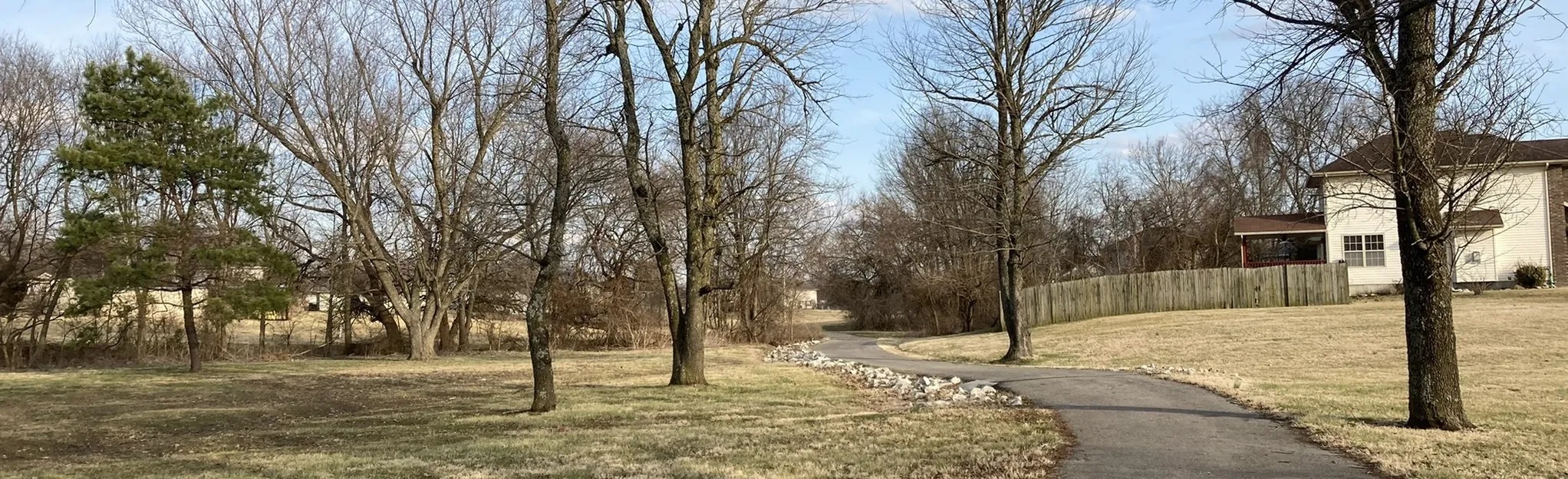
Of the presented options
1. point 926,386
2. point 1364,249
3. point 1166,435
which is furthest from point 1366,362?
point 1364,249

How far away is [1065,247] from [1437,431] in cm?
4344

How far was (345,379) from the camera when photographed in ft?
63.0

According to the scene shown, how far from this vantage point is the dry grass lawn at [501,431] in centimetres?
768

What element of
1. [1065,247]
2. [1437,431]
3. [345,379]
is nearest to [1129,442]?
[1437,431]

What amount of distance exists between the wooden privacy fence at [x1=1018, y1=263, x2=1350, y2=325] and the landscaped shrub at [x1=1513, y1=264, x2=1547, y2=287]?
519cm

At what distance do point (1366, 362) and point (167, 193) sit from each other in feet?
81.5

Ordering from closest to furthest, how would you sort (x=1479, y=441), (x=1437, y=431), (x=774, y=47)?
1. (x=1479, y=441)
2. (x=1437, y=431)
3. (x=774, y=47)

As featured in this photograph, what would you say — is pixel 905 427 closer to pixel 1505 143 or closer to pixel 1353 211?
pixel 1505 143

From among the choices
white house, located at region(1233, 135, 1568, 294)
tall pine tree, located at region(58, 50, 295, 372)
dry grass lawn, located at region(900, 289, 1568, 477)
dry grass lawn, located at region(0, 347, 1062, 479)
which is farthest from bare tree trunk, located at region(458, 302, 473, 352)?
→ white house, located at region(1233, 135, 1568, 294)

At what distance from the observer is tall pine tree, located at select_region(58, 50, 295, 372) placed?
20812 millimetres

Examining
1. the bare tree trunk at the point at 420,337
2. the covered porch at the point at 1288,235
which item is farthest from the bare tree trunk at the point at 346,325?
the covered porch at the point at 1288,235

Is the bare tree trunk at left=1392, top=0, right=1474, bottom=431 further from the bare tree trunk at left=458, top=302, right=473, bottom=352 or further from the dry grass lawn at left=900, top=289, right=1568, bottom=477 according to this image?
the bare tree trunk at left=458, top=302, right=473, bottom=352

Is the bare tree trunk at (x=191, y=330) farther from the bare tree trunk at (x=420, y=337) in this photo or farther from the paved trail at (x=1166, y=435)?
the paved trail at (x=1166, y=435)

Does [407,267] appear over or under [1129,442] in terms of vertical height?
over
